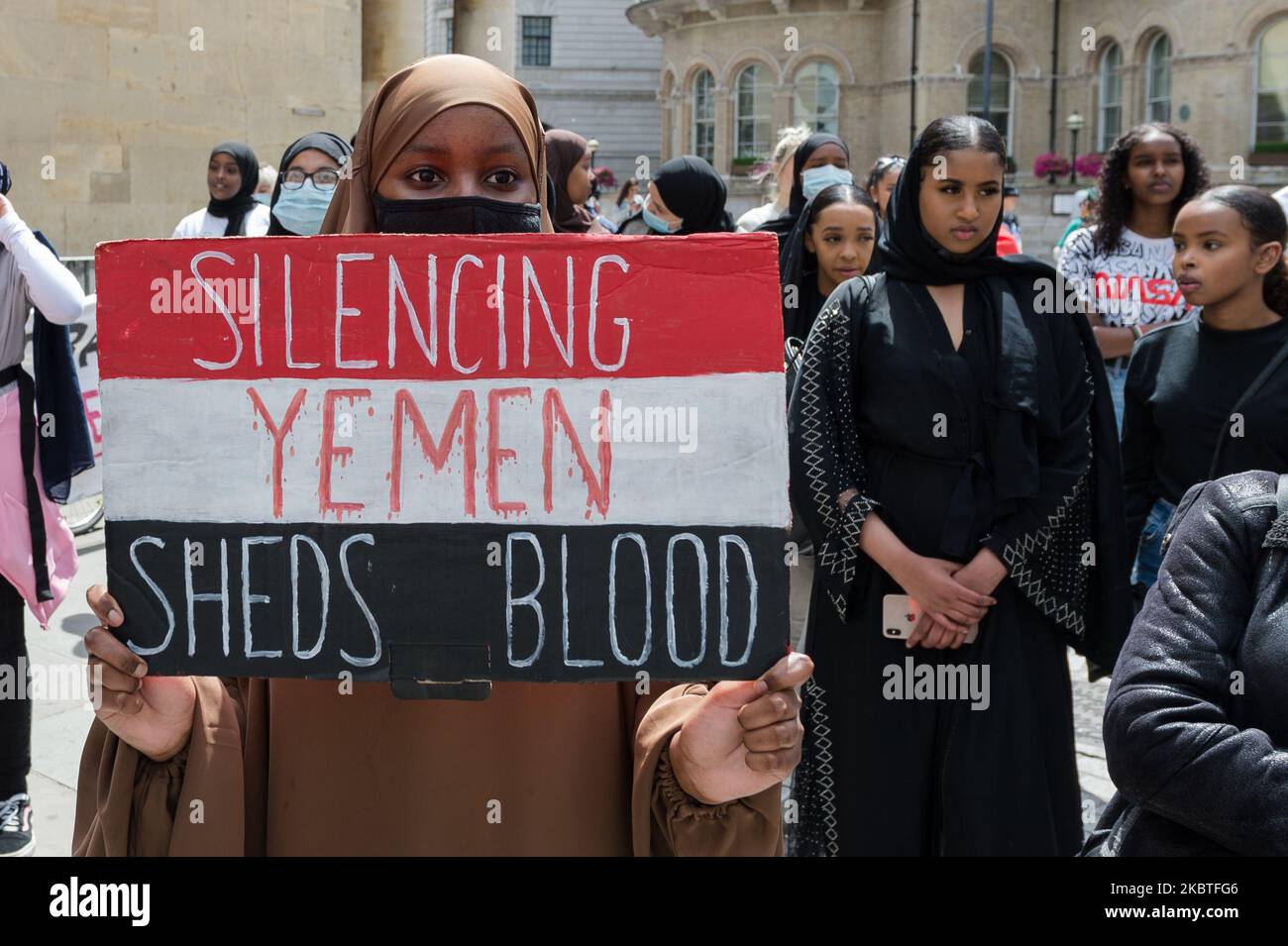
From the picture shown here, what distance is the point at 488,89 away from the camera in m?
2.26

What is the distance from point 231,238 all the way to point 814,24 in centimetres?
3589

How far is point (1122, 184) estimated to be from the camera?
17.7ft

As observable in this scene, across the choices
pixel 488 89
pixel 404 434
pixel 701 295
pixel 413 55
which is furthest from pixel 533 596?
pixel 413 55

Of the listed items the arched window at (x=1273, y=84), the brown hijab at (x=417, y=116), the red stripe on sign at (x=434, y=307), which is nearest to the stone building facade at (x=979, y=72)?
the arched window at (x=1273, y=84)

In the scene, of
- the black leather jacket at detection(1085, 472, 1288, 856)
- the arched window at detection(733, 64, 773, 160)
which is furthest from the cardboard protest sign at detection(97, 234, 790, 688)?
the arched window at detection(733, 64, 773, 160)

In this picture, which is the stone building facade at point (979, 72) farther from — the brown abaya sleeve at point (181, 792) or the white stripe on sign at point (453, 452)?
the brown abaya sleeve at point (181, 792)

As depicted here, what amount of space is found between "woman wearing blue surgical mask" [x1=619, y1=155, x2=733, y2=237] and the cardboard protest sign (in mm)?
4393

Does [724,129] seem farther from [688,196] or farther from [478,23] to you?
[688,196]

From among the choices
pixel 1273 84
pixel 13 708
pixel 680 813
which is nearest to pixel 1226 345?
pixel 680 813

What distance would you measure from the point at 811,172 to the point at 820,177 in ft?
0.29

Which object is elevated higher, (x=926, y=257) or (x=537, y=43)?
(x=537, y=43)

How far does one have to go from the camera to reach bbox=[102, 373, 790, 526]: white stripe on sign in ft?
6.59

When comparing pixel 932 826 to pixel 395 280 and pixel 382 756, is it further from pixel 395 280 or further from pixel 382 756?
pixel 395 280

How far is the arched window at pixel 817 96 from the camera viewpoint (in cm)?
3606
